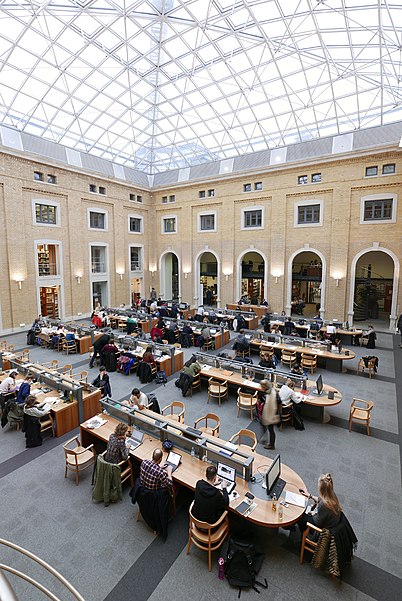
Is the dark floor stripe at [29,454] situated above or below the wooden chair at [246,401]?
below

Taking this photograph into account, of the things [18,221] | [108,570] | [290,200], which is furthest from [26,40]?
[108,570]

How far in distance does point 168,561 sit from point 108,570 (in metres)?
0.83

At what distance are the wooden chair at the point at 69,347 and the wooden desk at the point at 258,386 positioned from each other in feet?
23.9

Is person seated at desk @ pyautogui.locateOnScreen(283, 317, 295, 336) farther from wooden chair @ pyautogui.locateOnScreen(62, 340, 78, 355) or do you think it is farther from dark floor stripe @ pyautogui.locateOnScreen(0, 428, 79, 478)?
dark floor stripe @ pyautogui.locateOnScreen(0, 428, 79, 478)

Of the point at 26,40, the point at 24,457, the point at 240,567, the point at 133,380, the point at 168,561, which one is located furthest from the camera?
the point at 26,40

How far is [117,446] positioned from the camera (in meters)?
5.61

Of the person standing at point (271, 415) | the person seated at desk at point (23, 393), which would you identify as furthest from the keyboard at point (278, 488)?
the person seated at desk at point (23, 393)

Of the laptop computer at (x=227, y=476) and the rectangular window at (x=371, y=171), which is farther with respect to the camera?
the rectangular window at (x=371, y=171)

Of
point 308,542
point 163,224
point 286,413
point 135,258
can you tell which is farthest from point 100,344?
point 163,224

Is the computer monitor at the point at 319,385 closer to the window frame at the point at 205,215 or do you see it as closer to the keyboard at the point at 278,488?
the keyboard at the point at 278,488

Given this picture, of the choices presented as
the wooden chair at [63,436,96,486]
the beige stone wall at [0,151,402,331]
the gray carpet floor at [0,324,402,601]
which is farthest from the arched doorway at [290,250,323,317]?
the wooden chair at [63,436,96,486]

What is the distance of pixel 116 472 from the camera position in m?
5.47

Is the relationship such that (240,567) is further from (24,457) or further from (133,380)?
(133,380)

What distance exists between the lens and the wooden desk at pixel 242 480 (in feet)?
14.3
